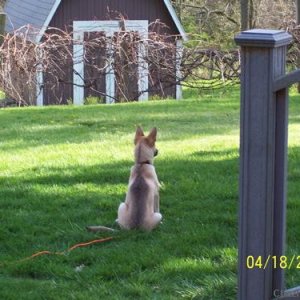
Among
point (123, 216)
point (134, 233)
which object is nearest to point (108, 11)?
point (123, 216)

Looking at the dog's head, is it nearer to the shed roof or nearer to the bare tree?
the shed roof

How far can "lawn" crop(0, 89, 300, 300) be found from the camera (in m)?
5.04

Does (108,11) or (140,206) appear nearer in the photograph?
(140,206)

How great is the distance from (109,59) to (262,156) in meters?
14.3

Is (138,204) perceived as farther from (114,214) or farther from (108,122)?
(108,122)

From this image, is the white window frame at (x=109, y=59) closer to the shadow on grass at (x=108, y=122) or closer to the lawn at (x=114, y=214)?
the shadow on grass at (x=108, y=122)

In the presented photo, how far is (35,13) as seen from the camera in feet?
87.3

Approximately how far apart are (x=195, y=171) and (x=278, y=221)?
14.7 feet

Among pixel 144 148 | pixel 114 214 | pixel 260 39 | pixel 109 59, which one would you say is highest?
pixel 260 39

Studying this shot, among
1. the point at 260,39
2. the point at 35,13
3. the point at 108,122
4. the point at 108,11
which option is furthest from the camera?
the point at 35,13

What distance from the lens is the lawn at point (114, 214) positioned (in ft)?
16.5

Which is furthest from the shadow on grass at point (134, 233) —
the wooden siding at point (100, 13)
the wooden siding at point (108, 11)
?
the wooden siding at point (108, 11)

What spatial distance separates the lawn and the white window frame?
213 inches

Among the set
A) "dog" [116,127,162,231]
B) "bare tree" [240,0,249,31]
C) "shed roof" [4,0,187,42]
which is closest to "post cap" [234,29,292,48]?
"dog" [116,127,162,231]
